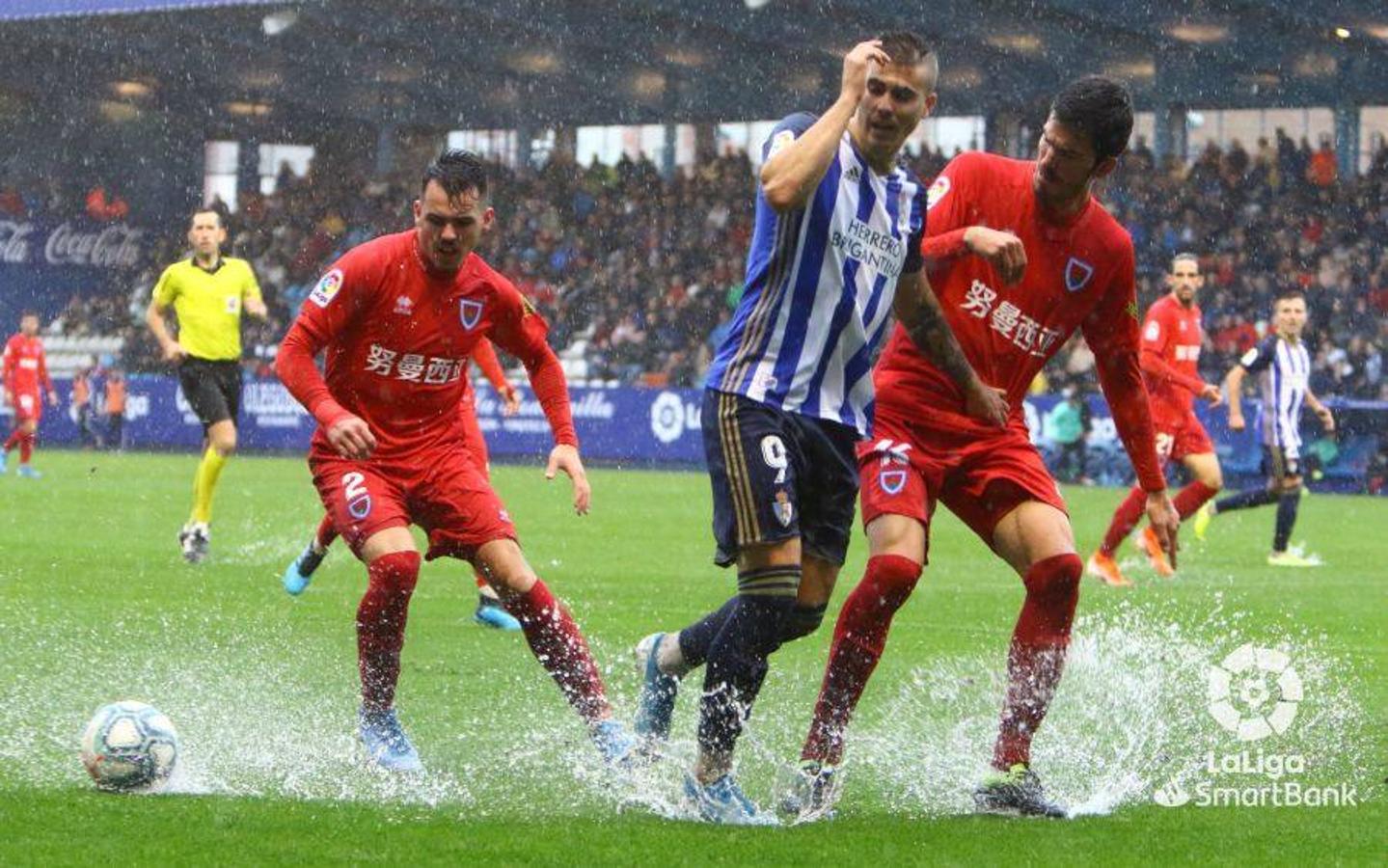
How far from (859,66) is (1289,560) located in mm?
11657

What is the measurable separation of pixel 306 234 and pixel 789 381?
37.6 meters

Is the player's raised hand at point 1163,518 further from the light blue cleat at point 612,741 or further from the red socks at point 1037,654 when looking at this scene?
the light blue cleat at point 612,741

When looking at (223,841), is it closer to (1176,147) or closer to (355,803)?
(355,803)

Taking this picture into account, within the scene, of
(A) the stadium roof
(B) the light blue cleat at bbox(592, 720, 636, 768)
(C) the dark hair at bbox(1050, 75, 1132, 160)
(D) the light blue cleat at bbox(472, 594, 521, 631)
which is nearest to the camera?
(C) the dark hair at bbox(1050, 75, 1132, 160)

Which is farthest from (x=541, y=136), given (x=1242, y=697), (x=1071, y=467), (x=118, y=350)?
(x=1242, y=697)

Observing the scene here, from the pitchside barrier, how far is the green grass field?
42.2 ft

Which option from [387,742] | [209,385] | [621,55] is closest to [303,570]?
[209,385]

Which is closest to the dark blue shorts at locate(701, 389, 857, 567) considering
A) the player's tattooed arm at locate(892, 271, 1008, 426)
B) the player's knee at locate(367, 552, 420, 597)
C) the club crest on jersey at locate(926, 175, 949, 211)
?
the player's tattooed arm at locate(892, 271, 1008, 426)

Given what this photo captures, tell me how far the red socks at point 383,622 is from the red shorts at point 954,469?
4.86 feet

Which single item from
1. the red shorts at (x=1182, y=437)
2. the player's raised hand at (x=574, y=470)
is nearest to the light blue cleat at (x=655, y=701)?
the player's raised hand at (x=574, y=470)

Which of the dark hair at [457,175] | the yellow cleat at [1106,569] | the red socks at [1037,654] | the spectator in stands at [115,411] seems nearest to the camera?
the red socks at [1037,654]

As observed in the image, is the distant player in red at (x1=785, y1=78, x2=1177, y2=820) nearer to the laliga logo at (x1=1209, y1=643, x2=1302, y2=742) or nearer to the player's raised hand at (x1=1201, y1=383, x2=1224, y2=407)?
the laliga logo at (x1=1209, y1=643, x2=1302, y2=742)

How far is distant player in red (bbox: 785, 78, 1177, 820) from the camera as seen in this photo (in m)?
6.14

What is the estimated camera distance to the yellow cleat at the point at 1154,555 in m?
14.6
